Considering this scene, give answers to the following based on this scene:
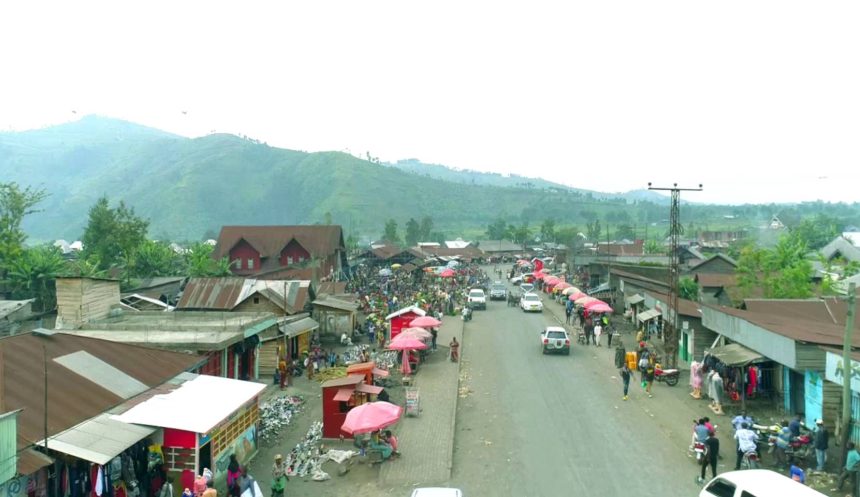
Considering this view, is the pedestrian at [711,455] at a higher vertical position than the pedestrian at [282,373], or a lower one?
higher

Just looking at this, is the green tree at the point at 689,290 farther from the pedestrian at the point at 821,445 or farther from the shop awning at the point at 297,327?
the pedestrian at the point at 821,445

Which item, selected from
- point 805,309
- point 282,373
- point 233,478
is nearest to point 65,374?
point 233,478

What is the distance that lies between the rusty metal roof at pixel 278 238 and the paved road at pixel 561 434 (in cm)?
3932

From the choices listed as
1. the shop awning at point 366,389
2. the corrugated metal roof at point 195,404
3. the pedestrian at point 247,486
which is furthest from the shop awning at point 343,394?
the pedestrian at point 247,486

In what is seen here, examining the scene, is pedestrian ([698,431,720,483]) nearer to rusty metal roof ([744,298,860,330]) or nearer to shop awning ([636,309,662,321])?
rusty metal roof ([744,298,860,330])

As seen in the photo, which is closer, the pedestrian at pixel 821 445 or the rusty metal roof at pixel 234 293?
the pedestrian at pixel 821 445

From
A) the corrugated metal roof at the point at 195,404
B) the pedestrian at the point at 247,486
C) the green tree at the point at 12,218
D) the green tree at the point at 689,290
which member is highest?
the green tree at the point at 12,218

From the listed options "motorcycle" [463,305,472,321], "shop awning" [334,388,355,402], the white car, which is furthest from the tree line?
the white car

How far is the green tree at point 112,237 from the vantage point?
6228cm

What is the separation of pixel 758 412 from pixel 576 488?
843 cm

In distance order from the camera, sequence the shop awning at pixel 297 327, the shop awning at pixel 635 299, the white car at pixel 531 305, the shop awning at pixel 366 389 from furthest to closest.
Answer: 1. the white car at pixel 531 305
2. the shop awning at pixel 635 299
3. the shop awning at pixel 297 327
4. the shop awning at pixel 366 389

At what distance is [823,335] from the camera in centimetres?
1802

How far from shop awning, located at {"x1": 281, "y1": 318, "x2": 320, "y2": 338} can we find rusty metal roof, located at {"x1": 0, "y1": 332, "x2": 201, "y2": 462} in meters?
8.82

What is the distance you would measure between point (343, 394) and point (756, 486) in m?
10.6
